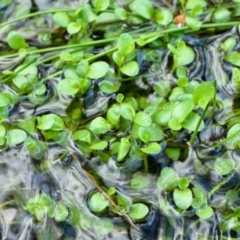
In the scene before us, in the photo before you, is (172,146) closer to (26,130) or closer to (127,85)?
(127,85)

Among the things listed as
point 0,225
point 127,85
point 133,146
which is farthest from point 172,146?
point 0,225

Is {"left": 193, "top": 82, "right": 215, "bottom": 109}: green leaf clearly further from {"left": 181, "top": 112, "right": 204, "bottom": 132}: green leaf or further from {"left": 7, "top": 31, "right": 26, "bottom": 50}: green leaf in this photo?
{"left": 7, "top": 31, "right": 26, "bottom": 50}: green leaf

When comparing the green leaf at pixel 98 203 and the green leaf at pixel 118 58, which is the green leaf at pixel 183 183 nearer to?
the green leaf at pixel 98 203

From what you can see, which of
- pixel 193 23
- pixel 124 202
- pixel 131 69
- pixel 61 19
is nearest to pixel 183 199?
pixel 124 202

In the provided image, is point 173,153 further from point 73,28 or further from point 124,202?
point 73,28

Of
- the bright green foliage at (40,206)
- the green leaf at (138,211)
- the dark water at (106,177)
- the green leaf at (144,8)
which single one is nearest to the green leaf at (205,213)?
the dark water at (106,177)

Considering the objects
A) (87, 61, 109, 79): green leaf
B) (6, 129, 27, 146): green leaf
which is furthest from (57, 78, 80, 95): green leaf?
(6, 129, 27, 146): green leaf
